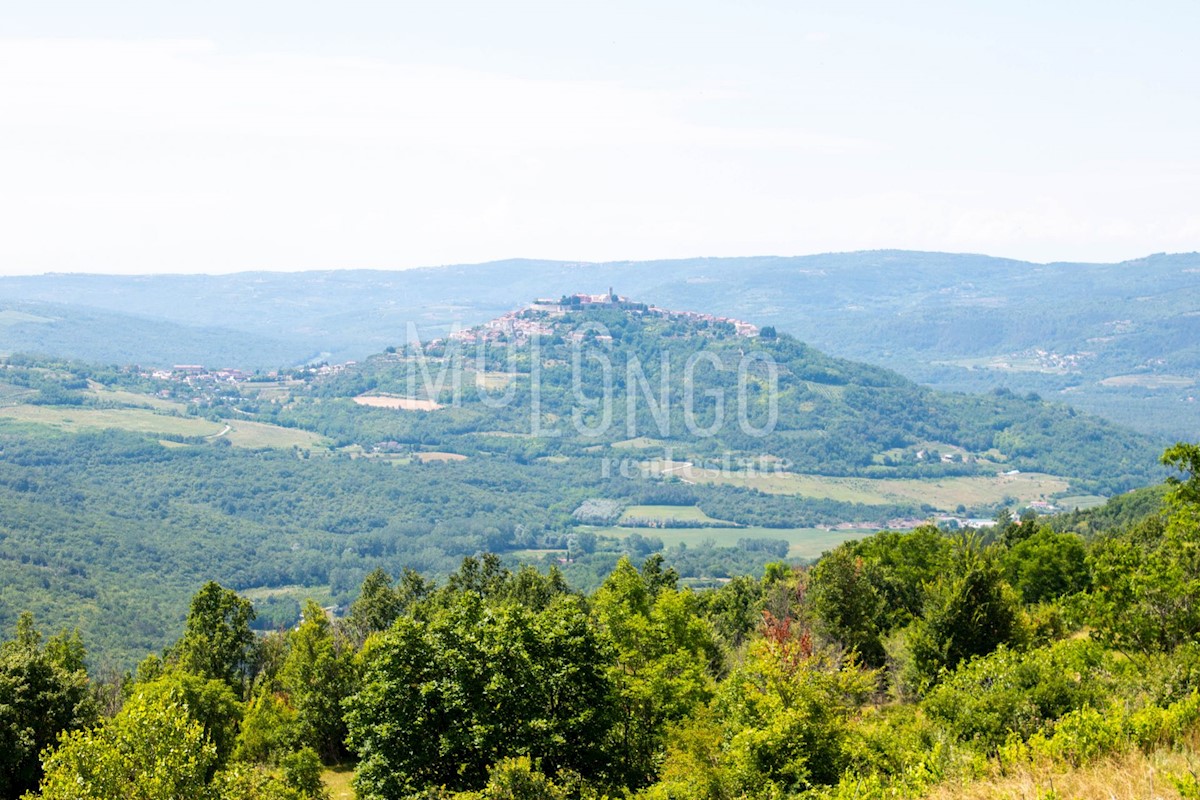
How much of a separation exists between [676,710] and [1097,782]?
46.8 feet

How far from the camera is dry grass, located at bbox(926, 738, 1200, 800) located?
14.3 meters

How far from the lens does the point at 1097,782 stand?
14.7 metres

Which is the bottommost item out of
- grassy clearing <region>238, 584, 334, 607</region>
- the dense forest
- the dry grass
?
grassy clearing <region>238, 584, 334, 607</region>

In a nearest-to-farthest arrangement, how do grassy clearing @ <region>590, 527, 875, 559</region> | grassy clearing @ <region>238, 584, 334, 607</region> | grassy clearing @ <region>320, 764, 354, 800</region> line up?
1. grassy clearing @ <region>320, 764, 354, 800</region>
2. grassy clearing @ <region>238, 584, 334, 607</region>
3. grassy clearing @ <region>590, 527, 875, 559</region>

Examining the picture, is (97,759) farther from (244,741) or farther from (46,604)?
(46,604)

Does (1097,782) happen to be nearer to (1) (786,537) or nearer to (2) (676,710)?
(2) (676,710)

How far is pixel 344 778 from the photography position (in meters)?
35.9

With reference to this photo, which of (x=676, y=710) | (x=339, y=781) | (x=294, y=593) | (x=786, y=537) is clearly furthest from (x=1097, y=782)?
(x=786, y=537)

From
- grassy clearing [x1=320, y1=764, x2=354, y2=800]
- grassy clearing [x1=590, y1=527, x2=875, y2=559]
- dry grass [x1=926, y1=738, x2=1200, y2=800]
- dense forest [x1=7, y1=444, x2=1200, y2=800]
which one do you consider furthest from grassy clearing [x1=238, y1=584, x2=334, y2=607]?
dry grass [x1=926, y1=738, x2=1200, y2=800]

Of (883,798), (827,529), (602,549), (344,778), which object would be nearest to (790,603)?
(344,778)

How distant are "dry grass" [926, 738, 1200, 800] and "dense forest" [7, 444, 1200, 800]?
0.22ft

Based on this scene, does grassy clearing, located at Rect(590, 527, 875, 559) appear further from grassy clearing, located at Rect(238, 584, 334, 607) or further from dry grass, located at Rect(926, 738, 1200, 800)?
dry grass, located at Rect(926, 738, 1200, 800)

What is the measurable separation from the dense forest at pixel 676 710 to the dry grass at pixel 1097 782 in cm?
7

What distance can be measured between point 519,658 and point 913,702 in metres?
15.6
